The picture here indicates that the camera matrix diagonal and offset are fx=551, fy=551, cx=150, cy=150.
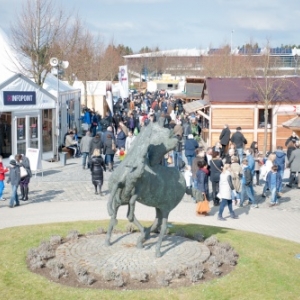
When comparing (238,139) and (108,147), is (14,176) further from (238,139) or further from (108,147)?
(238,139)

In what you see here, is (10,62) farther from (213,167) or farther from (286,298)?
(286,298)

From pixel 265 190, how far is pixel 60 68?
12800mm

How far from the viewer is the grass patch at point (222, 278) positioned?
9.20 meters

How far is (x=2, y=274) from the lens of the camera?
10.1 m

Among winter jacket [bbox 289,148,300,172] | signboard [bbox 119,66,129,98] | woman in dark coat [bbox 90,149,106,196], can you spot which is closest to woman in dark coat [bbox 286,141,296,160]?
winter jacket [bbox 289,148,300,172]

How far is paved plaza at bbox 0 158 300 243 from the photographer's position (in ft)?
49.5

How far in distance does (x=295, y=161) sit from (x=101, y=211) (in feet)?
25.0

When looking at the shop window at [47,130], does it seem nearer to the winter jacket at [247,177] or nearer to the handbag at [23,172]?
the handbag at [23,172]

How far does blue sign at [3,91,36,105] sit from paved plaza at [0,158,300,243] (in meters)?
4.15

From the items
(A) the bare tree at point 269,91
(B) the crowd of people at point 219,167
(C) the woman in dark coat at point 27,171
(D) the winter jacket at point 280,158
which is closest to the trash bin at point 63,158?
(B) the crowd of people at point 219,167

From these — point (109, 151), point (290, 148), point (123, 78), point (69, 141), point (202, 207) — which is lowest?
point (202, 207)

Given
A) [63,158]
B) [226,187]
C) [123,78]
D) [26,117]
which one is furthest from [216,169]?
[123,78]

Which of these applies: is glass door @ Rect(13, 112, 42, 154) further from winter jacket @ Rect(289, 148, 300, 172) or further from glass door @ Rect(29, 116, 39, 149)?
winter jacket @ Rect(289, 148, 300, 172)

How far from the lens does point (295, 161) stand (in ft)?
65.0
